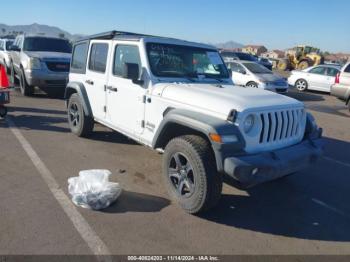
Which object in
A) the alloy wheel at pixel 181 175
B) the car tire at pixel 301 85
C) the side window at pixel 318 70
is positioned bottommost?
the alloy wheel at pixel 181 175

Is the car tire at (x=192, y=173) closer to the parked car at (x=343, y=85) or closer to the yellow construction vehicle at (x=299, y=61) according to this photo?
the parked car at (x=343, y=85)

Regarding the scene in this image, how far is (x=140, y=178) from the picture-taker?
16.7ft

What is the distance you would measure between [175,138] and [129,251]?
140 cm

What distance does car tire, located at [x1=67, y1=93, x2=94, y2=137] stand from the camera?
6.53 meters

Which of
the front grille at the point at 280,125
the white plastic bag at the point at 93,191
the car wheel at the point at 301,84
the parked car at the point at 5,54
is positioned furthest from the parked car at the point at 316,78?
the white plastic bag at the point at 93,191

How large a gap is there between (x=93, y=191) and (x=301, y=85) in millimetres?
15811

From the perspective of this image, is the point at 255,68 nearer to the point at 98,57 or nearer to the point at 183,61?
the point at 98,57

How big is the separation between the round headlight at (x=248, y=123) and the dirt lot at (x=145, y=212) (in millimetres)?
1043

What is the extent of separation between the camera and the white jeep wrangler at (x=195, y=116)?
3795mm

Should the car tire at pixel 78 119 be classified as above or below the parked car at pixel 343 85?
below

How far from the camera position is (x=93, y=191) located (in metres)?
4.14

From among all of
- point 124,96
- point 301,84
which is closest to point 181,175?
point 124,96

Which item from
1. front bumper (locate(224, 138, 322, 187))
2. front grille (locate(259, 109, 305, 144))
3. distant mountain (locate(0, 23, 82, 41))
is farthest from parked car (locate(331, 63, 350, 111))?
front bumper (locate(224, 138, 322, 187))

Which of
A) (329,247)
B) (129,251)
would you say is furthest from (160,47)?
(329,247)
